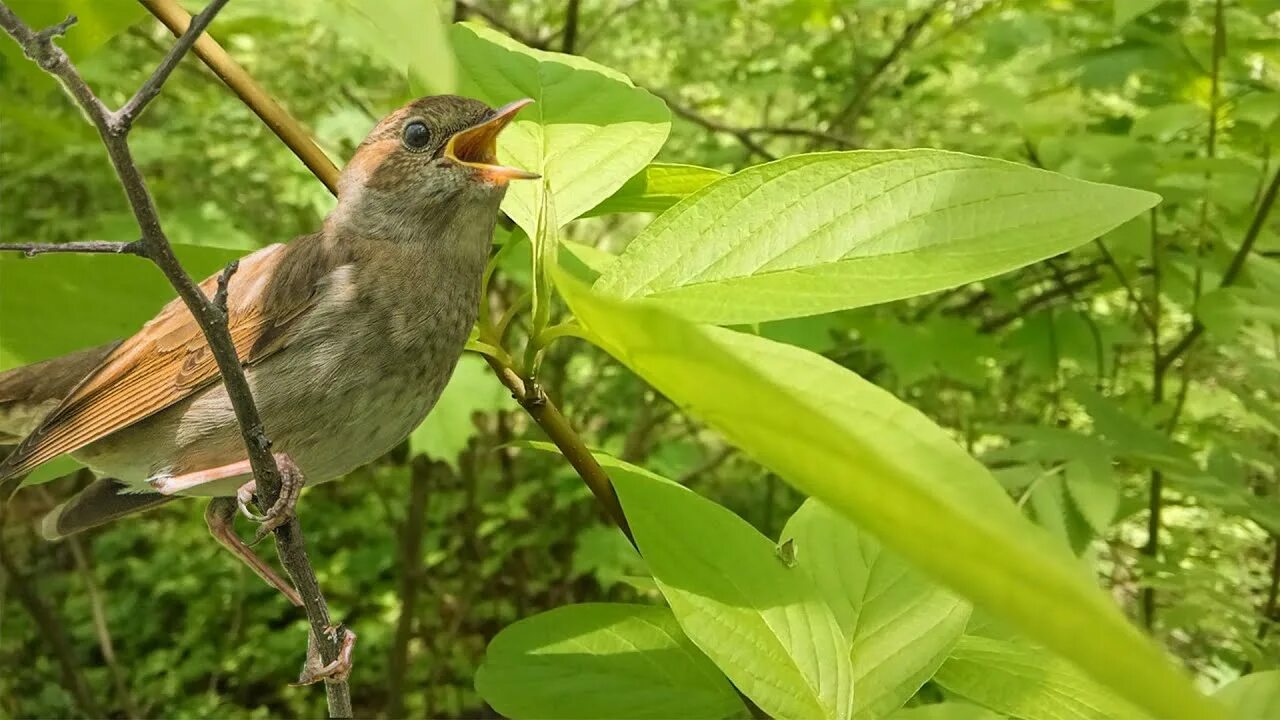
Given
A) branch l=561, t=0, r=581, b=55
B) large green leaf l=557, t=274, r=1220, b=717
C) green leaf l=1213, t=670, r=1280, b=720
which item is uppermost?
branch l=561, t=0, r=581, b=55

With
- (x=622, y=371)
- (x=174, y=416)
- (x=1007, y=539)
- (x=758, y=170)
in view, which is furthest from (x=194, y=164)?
(x=1007, y=539)

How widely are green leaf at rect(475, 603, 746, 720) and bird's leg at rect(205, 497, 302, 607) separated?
43 cm

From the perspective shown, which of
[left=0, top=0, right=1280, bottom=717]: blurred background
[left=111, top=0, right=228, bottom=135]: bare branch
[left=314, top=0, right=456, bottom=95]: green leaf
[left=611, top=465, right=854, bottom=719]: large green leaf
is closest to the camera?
[left=314, top=0, right=456, bottom=95]: green leaf

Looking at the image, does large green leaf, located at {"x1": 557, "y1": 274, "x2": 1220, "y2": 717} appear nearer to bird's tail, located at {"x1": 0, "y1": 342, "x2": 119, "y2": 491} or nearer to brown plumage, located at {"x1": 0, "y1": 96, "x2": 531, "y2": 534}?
brown plumage, located at {"x1": 0, "y1": 96, "x2": 531, "y2": 534}

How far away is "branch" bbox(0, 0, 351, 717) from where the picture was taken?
46 cm

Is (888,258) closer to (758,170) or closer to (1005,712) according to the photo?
(758,170)

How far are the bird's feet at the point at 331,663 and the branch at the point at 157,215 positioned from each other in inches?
4.8

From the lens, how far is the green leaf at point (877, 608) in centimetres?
66

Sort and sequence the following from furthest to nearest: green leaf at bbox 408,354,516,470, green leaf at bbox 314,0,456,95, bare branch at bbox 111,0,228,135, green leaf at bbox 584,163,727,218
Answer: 1. green leaf at bbox 408,354,516,470
2. green leaf at bbox 584,163,727,218
3. bare branch at bbox 111,0,228,135
4. green leaf at bbox 314,0,456,95

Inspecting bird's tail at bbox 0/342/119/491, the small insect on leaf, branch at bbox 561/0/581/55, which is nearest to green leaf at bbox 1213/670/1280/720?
the small insect on leaf

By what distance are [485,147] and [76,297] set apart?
56 centimetres

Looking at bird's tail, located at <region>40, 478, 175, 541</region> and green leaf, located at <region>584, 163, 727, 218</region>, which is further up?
bird's tail, located at <region>40, 478, 175, 541</region>

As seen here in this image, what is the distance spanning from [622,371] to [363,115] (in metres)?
1.49

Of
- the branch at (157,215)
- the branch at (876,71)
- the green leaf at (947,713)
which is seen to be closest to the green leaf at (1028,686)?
the green leaf at (947,713)
